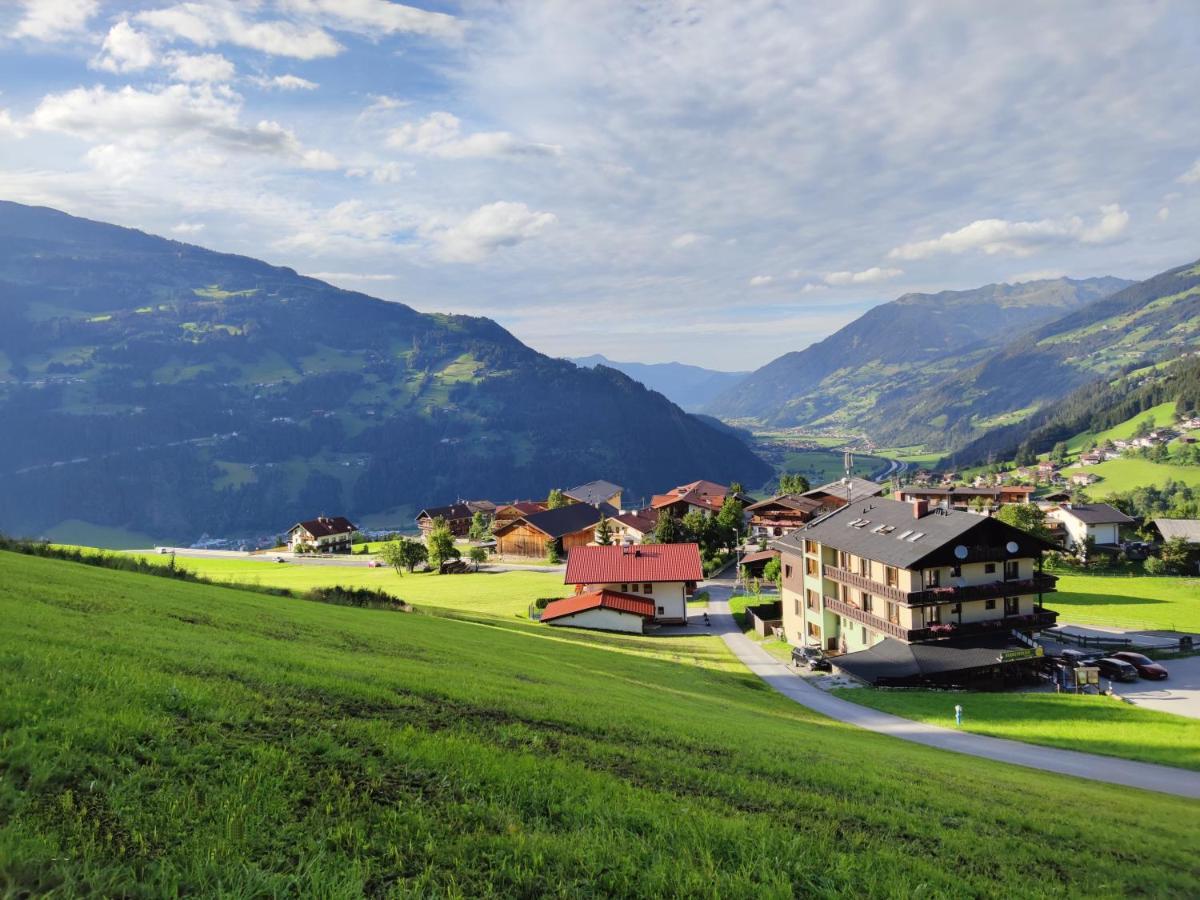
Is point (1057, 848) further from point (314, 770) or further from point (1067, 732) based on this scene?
point (1067, 732)

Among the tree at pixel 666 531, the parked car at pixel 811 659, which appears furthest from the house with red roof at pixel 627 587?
the tree at pixel 666 531

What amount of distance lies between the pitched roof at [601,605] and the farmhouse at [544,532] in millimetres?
48356

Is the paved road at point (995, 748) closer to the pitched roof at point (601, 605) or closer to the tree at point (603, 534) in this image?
the pitched roof at point (601, 605)

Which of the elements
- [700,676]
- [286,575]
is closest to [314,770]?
[700,676]

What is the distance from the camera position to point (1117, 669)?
133 ft

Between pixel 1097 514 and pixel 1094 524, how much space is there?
2.65 m

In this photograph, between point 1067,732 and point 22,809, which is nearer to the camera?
point 22,809

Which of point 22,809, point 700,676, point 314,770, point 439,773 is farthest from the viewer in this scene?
point 700,676

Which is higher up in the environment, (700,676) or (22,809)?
(22,809)

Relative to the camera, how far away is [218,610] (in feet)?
72.3

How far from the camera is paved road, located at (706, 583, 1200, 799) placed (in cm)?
2205

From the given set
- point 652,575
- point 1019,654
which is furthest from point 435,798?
point 652,575

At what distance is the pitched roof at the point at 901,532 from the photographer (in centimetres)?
4293

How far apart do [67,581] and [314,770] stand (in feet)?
62.6
